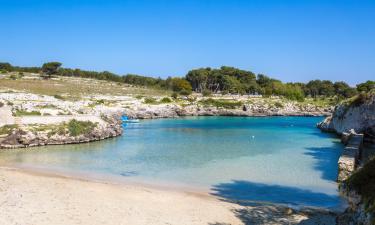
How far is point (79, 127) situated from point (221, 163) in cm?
1940

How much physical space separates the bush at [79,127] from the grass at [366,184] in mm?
33805

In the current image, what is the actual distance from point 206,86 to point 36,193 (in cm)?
13820

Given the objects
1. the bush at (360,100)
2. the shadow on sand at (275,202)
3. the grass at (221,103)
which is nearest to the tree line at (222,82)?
the grass at (221,103)

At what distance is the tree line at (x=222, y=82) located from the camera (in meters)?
142

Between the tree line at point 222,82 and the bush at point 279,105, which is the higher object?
the tree line at point 222,82

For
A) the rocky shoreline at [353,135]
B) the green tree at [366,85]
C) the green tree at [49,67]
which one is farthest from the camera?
the green tree at [49,67]

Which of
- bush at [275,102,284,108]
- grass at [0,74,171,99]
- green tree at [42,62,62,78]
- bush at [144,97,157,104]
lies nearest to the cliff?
bush at [144,97,157,104]

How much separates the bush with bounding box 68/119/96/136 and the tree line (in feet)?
275

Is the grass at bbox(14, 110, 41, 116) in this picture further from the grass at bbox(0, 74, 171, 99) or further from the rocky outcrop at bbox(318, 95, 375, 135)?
the rocky outcrop at bbox(318, 95, 375, 135)

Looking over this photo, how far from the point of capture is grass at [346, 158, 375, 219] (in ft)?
34.8

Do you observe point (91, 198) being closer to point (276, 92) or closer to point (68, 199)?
point (68, 199)

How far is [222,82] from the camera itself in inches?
5753

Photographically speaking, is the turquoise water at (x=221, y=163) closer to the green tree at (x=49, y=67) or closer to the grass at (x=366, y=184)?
the grass at (x=366, y=184)

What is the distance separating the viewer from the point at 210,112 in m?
99.9
